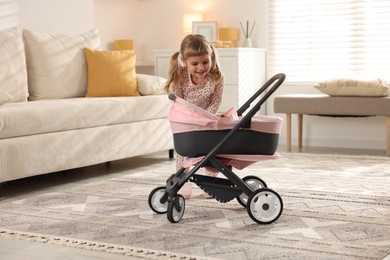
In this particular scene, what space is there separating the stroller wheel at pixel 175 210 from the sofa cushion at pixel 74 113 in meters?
1.10

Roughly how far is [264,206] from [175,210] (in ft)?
1.22

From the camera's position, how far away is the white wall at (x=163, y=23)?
5438mm

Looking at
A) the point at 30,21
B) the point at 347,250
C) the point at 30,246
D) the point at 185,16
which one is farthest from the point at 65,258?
the point at 185,16

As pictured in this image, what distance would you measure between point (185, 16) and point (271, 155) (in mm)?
3785

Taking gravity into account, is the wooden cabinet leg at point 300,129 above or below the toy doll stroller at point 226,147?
below

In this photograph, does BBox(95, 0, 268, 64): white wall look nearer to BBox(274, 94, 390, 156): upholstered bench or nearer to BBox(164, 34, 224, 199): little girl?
BBox(274, 94, 390, 156): upholstered bench

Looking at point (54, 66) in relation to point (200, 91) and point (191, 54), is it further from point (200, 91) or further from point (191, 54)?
point (191, 54)

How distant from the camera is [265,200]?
283cm

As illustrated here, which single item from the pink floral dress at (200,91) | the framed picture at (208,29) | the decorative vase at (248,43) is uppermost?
the framed picture at (208,29)

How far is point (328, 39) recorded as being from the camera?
19.5 feet

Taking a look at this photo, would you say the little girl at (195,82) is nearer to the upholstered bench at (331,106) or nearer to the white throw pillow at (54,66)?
the white throw pillow at (54,66)

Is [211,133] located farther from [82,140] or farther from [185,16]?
[185,16]

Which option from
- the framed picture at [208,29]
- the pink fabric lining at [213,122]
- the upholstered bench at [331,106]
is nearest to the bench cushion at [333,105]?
the upholstered bench at [331,106]

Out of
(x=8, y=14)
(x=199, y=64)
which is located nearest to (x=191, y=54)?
(x=199, y=64)
